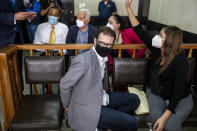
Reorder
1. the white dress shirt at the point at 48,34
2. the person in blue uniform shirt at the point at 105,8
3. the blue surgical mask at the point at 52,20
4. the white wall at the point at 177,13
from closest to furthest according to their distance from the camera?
the blue surgical mask at the point at 52,20 → the white dress shirt at the point at 48,34 → the white wall at the point at 177,13 → the person in blue uniform shirt at the point at 105,8

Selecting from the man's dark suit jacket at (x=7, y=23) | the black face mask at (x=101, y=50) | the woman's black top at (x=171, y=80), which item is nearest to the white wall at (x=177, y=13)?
the woman's black top at (x=171, y=80)

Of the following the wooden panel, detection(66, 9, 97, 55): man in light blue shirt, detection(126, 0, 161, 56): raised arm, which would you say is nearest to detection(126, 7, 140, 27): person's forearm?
detection(126, 0, 161, 56): raised arm

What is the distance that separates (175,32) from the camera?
170 centimetres

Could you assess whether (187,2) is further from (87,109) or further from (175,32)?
(87,109)

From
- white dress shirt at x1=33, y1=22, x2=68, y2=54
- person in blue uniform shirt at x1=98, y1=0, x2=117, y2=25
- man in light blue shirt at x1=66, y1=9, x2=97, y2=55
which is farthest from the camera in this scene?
person in blue uniform shirt at x1=98, y1=0, x2=117, y2=25

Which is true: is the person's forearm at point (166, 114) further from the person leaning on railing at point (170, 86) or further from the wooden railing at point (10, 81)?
Answer: the wooden railing at point (10, 81)

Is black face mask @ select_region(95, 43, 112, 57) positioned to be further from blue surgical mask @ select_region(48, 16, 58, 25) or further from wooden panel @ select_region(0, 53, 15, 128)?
blue surgical mask @ select_region(48, 16, 58, 25)

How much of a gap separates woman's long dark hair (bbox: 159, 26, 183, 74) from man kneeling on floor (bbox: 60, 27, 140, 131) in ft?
1.70

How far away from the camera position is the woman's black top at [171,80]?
1691mm

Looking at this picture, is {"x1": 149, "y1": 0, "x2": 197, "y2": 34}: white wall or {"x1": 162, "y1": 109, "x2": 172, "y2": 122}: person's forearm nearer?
{"x1": 162, "y1": 109, "x2": 172, "y2": 122}: person's forearm

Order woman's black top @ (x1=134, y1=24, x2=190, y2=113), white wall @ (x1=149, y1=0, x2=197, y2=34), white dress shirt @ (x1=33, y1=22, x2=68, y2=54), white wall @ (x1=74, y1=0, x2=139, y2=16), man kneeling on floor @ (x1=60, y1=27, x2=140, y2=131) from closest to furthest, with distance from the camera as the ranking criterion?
man kneeling on floor @ (x1=60, y1=27, x2=140, y2=131)
woman's black top @ (x1=134, y1=24, x2=190, y2=113)
white dress shirt @ (x1=33, y1=22, x2=68, y2=54)
white wall @ (x1=149, y1=0, x2=197, y2=34)
white wall @ (x1=74, y1=0, x2=139, y2=16)

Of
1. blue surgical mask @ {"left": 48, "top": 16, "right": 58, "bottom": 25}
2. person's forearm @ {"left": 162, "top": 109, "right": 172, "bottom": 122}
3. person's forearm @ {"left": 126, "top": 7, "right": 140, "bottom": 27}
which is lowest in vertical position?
person's forearm @ {"left": 162, "top": 109, "right": 172, "bottom": 122}

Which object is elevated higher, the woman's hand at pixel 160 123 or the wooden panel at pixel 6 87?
the wooden panel at pixel 6 87

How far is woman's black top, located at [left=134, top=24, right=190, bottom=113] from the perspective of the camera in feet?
5.55
